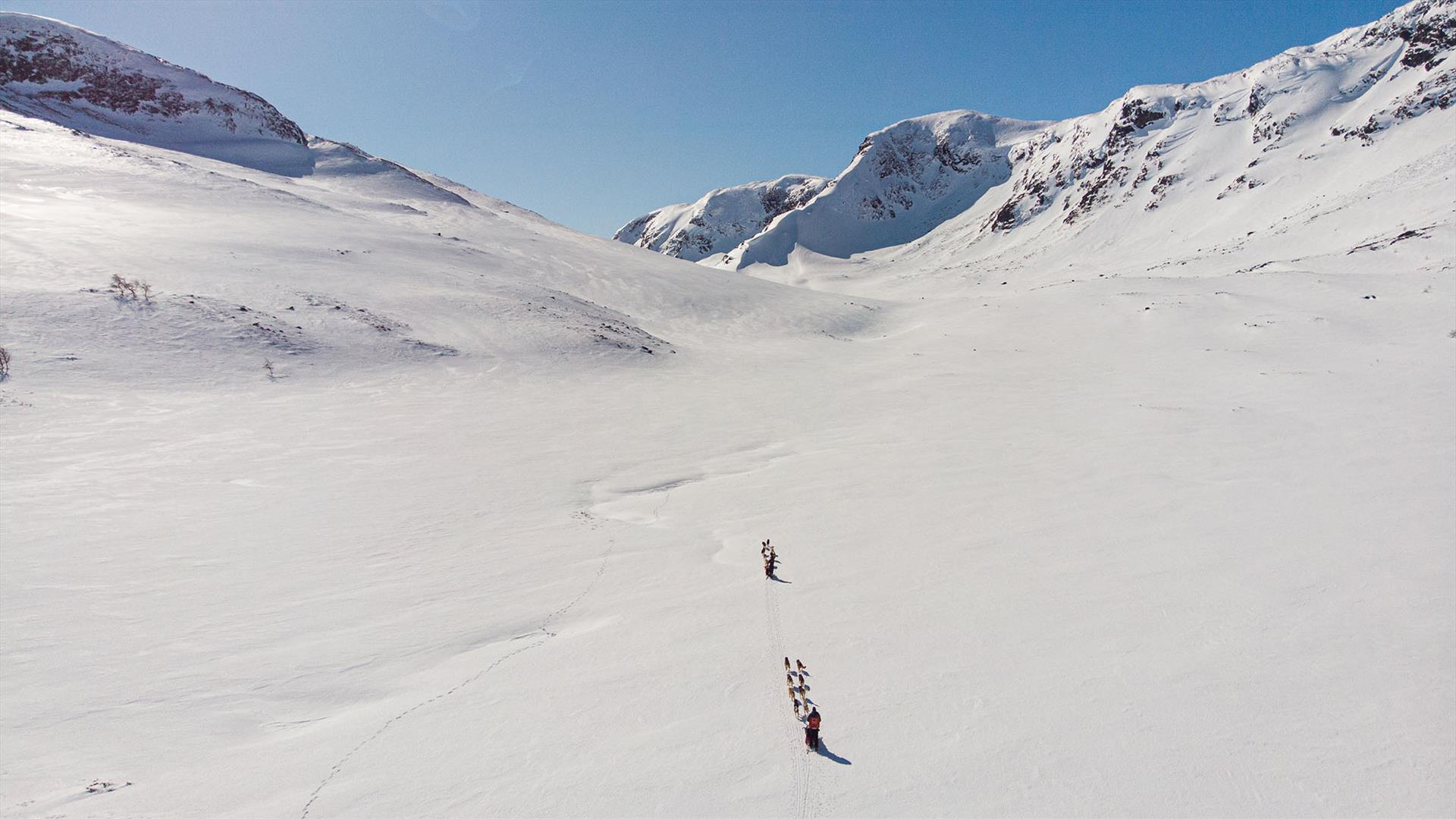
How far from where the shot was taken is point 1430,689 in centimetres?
585

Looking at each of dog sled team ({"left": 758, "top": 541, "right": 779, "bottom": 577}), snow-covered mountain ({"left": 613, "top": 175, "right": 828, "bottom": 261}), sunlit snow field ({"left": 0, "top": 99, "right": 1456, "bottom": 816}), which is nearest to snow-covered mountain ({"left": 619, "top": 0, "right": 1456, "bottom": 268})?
snow-covered mountain ({"left": 613, "top": 175, "right": 828, "bottom": 261})

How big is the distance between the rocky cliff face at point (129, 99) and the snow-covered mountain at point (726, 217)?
100472 millimetres

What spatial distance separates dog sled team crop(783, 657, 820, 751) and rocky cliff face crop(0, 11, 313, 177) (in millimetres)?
73304

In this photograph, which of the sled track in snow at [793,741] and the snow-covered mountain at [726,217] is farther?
the snow-covered mountain at [726,217]

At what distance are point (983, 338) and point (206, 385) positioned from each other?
34796 millimetres

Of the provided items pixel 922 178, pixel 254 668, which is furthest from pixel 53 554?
pixel 922 178

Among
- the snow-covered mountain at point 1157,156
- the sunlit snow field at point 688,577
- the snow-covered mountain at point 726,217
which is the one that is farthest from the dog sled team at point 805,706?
the snow-covered mountain at point 726,217

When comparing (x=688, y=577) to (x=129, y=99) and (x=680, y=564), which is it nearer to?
(x=680, y=564)

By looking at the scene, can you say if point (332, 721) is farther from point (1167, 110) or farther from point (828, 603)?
point (1167, 110)

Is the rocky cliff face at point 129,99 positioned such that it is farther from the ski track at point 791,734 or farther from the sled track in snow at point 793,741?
the sled track in snow at point 793,741

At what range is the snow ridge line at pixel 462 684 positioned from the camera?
504 centimetres

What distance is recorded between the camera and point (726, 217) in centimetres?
16938

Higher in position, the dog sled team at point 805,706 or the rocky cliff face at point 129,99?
the rocky cliff face at point 129,99

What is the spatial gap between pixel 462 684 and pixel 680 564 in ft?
13.4
